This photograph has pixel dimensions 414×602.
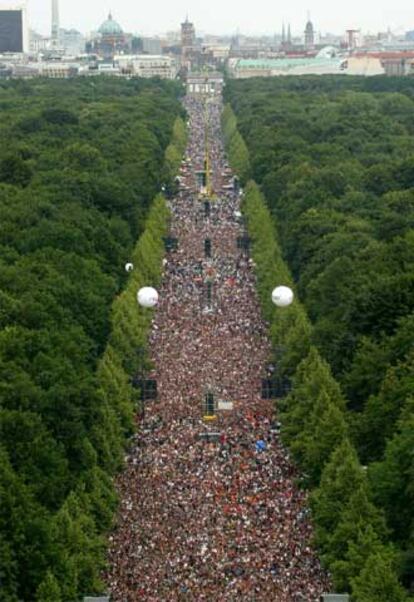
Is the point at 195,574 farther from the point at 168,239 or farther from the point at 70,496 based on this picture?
the point at 168,239

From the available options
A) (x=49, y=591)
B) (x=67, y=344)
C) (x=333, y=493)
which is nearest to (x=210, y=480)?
(x=67, y=344)

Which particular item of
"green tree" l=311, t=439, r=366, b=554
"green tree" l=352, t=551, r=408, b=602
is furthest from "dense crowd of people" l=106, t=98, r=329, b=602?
"green tree" l=352, t=551, r=408, b=602

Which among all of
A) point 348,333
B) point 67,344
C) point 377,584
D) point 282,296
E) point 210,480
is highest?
point 67,344

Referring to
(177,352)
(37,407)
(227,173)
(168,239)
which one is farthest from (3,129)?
(37,407)

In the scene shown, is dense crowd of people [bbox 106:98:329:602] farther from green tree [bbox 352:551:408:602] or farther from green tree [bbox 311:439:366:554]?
green tree [bbox 352:551:408:602]

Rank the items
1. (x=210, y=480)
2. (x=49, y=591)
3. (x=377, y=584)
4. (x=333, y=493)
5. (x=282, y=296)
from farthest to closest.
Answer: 1. (x=282, y=296)
2. (x=210, y=480)
3. (x=333, y=493)
4. (x=377, y=584)
5. (x=49, y=591)

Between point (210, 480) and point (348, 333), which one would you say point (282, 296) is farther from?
point (210, 480)

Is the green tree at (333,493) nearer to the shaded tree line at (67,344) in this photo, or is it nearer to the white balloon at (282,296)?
the shaded tree line at (67,344)
